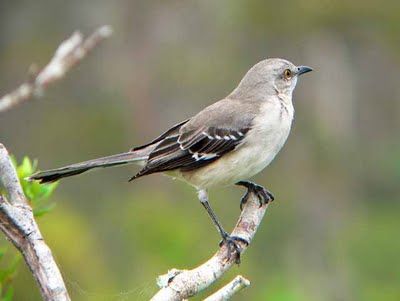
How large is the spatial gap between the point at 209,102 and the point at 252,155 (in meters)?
8.16

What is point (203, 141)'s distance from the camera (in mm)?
5824

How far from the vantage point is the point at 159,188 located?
42.5ft

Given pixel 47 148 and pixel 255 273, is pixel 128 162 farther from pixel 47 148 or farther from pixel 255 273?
pixel 47 148

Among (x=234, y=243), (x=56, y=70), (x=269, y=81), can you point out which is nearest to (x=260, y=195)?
(x=234, y=243)

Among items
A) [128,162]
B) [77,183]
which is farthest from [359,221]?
[128,162]

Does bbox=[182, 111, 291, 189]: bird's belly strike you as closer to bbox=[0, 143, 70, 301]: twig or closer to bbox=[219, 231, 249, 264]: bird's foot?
bbox=[219, 231, 249, 264]: bird's foot

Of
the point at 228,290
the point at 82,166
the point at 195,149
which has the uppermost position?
the point at 195,149

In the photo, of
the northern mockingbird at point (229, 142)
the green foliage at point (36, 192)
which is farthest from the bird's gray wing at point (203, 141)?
the green foliage at point (36, 192)

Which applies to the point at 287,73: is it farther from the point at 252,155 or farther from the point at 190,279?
the point at 190,279

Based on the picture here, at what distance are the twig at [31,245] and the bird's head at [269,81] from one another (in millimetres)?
3051

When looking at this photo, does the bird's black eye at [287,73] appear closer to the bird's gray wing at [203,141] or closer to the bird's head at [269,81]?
the bird's head at [269,81]

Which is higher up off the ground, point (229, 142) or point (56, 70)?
point (56, 70)

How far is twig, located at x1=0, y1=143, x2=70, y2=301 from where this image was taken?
2955 millimetres

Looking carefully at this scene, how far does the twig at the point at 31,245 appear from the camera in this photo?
296cm
